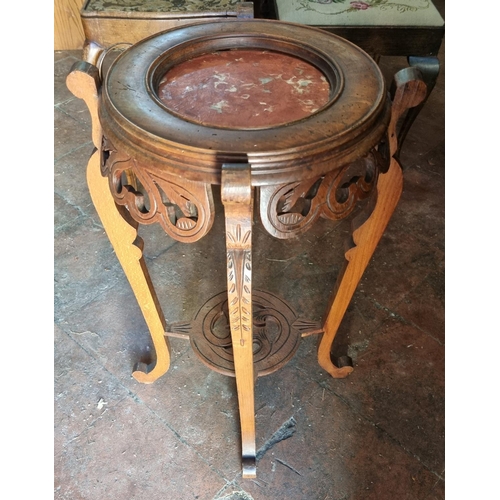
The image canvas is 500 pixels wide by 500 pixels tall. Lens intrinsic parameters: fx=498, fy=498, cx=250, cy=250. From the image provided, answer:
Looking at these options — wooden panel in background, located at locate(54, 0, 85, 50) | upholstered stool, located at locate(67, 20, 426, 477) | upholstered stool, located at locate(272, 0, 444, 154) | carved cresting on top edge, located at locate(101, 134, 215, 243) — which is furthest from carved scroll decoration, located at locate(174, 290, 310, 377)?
wooden panel in background, located at locate(54, 0, 85, 50)

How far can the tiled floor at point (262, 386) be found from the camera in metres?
1.32

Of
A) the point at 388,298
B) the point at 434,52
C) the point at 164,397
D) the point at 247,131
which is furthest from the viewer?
the point at 434,52

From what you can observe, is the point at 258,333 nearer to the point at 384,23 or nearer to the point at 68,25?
the point at 384,23

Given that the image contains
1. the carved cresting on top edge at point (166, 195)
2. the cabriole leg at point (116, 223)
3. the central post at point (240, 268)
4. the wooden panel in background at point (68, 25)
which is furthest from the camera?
the wooden panel in background at point (68, 25)

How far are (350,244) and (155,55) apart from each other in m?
0.62

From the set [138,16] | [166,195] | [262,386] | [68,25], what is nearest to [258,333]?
[262,386]

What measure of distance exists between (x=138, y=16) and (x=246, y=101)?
102 cm

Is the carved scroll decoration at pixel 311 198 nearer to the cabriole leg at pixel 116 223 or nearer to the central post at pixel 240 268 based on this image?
the central post at pixel 240 268

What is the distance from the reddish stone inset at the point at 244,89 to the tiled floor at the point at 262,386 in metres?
0.85

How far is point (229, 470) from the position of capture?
4.37 ft

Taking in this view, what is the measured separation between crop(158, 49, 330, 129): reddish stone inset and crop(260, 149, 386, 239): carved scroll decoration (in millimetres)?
127

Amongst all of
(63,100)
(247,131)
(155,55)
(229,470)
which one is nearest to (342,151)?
(247,131)

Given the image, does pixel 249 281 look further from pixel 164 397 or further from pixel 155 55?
pixel 164 397

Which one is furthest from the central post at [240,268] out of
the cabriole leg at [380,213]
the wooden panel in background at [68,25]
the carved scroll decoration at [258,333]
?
the wooden panel in background at [68,25]
